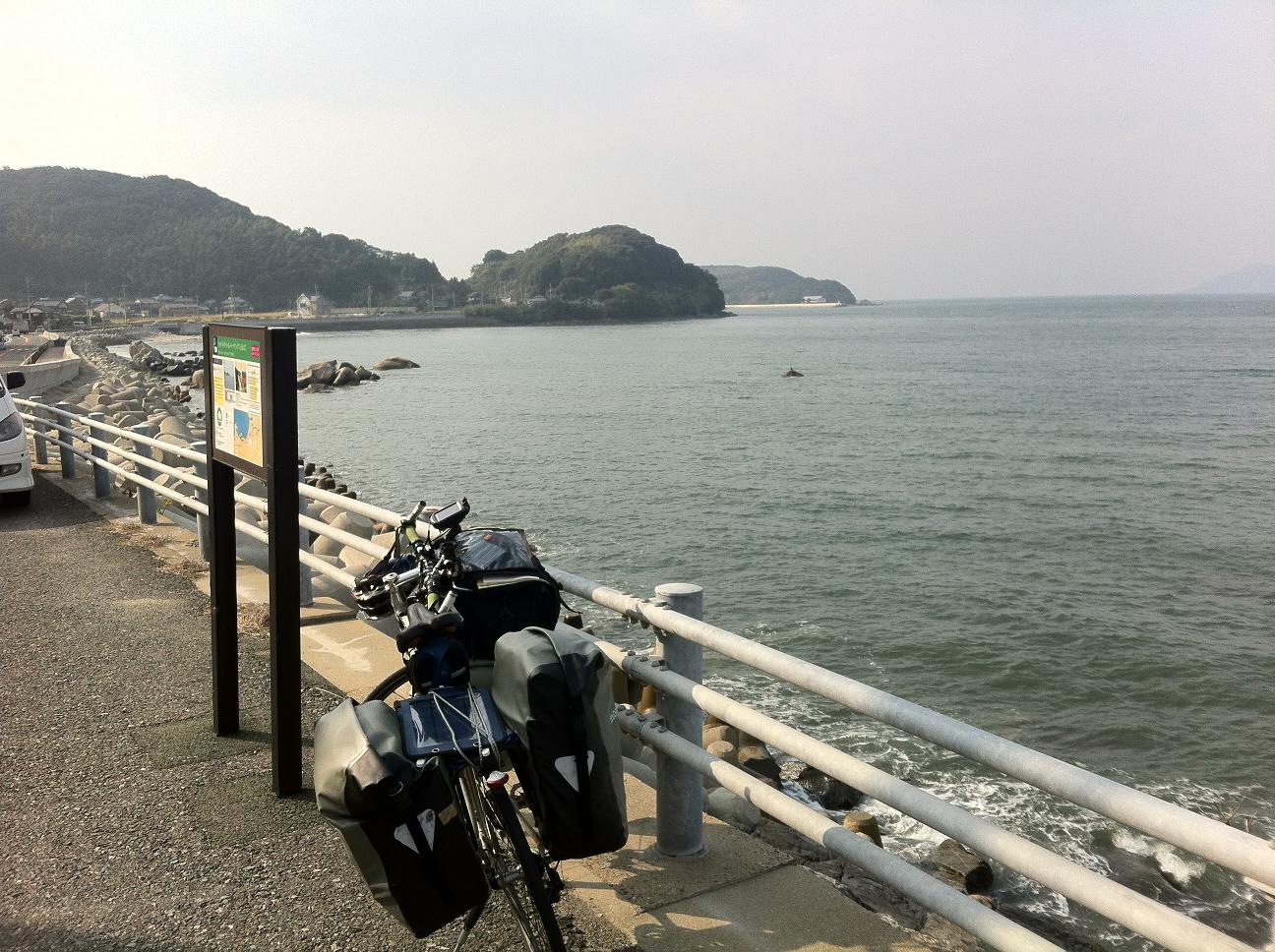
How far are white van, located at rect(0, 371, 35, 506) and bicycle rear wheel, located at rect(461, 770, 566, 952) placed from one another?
1016 cm

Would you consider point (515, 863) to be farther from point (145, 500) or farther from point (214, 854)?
point (145, 500)

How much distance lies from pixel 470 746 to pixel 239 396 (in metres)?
2.17

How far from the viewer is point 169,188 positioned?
641ft

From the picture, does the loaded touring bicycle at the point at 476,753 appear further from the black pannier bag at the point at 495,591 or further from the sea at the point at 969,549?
the sea at the point at 969,549

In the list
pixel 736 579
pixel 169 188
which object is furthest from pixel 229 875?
pixel 169 188

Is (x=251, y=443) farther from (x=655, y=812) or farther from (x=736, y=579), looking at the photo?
(x=736, y=579)

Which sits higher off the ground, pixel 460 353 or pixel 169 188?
pixel 169 188

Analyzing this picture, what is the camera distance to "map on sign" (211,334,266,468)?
4336 millimetres

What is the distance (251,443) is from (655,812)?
2141 millimetres

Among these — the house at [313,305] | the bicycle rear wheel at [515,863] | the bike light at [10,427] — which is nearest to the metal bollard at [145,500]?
the bike light at [10,427]

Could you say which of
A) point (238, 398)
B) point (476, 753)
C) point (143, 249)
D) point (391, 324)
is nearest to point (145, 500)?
point (238, 398)

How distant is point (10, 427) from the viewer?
11.7 metres

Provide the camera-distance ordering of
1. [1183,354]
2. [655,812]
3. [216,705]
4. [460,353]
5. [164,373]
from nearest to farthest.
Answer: [655,812], [216,705], [164,373], [1183,354], [460,353]

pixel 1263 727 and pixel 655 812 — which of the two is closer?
pixel 655 812
